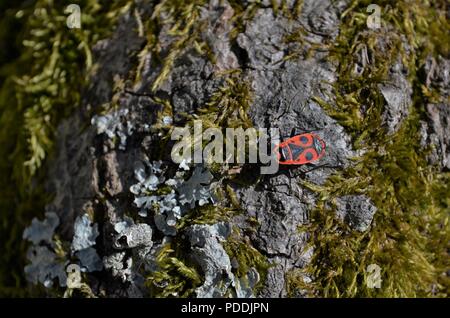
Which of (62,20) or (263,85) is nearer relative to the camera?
(263,85)

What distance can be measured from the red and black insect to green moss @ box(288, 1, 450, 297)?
0.30 ft

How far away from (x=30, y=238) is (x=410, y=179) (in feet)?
4.50

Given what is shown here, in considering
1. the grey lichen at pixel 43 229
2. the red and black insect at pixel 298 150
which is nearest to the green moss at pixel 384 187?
the red and black insect at pixel 298 150

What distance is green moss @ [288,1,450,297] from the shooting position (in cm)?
190

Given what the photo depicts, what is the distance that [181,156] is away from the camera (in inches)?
76.0

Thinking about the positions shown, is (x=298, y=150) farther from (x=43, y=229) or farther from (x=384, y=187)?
(x=43, y=229)

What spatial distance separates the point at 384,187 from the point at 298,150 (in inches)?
13.2

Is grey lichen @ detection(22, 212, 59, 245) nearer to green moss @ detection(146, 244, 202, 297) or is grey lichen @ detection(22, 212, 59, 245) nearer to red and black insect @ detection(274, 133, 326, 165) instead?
green moss @ detection(146, 244, 202, 297)

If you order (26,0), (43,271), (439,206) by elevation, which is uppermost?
(26,0)

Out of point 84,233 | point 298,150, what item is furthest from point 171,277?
point 298,150

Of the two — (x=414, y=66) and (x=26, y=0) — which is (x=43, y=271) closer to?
(x=26, y=0)

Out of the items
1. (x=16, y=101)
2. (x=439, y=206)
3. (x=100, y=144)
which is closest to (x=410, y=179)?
(x=439, y=206)

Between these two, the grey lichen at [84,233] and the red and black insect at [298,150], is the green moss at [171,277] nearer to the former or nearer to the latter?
the grey lichen at [84,233]

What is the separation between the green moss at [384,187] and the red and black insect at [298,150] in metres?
0.09
